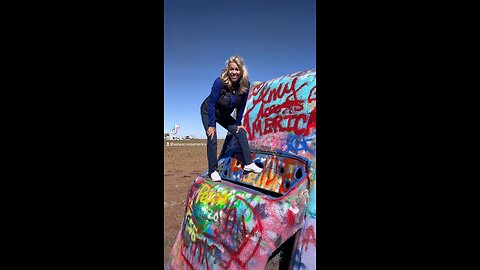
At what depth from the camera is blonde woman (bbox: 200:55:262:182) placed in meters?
3.33

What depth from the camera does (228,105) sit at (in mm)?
3535

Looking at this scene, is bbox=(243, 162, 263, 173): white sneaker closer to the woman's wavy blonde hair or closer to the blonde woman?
the blonde woman

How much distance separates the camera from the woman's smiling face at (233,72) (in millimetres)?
3281

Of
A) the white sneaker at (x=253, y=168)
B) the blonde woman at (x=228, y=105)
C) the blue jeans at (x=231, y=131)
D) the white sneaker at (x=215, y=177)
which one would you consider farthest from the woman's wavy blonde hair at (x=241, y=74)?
the white sneaker at (x=215, y=177)

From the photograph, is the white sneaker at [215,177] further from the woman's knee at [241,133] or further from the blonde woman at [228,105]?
the woman's knee at [241,133]

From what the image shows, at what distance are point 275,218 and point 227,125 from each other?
5.23 feet

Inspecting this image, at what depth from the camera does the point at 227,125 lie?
3756 millimetres

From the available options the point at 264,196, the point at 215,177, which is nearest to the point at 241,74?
the point at 215,177

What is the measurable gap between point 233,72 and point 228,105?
441 mm

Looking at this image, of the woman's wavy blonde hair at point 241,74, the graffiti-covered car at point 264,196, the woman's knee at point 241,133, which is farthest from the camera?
the woman's knee at point 241,133

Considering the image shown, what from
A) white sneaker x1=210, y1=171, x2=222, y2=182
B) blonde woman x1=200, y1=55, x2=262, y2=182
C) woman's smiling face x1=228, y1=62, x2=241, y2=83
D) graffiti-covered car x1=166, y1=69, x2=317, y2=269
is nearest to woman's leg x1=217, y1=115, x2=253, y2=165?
blonde woman x1=200, y1=55, x2=262, y2=182

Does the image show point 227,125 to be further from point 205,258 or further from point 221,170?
point 205,258

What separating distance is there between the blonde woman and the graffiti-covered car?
24cm

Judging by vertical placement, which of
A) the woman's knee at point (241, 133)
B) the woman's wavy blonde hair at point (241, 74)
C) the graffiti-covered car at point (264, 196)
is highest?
the woman's wavy blonde hair at point (241, 74)
